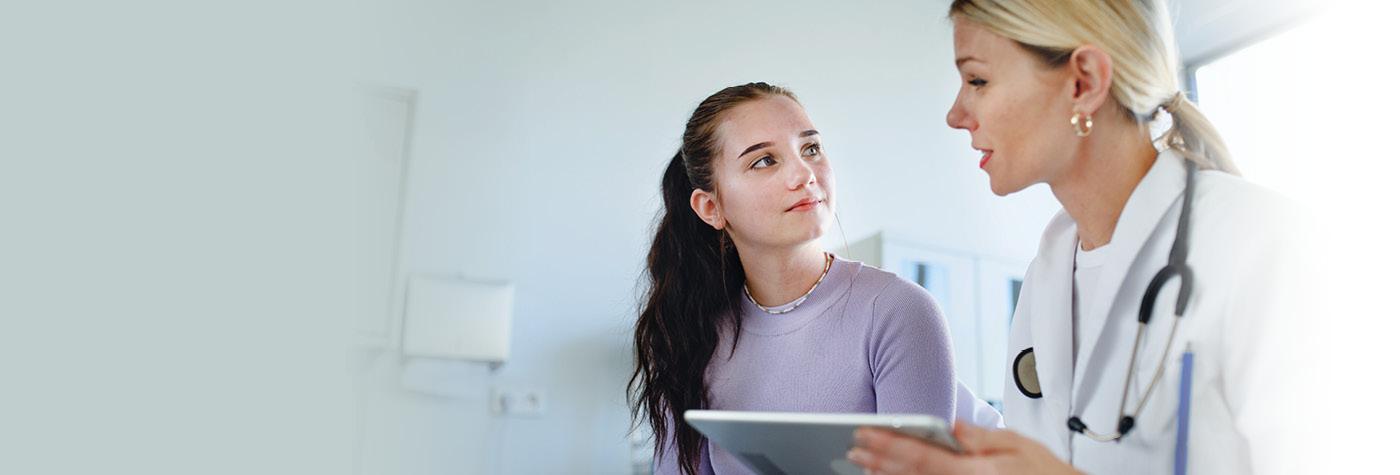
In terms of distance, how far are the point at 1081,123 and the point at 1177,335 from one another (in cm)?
24

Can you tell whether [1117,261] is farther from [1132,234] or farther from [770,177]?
[770,177]

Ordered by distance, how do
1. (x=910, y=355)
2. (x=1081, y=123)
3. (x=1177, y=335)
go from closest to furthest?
(x=1177, y=335) < (x=1081, y=123) < (x=910, y=355)

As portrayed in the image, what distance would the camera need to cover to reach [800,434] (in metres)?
0.85

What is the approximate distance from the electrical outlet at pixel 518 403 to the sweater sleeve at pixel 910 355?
1.64m

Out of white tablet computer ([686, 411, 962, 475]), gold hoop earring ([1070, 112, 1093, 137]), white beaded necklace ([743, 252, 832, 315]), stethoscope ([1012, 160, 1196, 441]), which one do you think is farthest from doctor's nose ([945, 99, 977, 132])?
white beaded necklace ([743, 252, 832, 315])

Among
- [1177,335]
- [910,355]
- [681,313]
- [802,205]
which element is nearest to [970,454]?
[1177,335]

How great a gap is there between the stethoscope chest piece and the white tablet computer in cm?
25

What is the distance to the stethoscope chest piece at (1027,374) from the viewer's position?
3.58 feet

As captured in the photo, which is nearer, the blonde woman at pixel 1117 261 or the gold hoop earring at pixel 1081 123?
the blonde woman at pixel 1117 261

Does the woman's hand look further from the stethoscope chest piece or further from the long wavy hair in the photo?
the long wavy hair

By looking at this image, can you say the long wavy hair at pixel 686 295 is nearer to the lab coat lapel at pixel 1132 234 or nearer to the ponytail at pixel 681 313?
the ponytail at pixel 681 313

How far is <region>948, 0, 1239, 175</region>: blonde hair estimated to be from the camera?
1016 millimetres

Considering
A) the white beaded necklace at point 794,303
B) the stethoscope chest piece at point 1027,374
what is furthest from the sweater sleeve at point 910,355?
the stethoscope chest piece at point 1027,374

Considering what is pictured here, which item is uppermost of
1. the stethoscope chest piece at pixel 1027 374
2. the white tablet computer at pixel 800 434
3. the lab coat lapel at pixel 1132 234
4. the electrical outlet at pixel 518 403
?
the lab coat lapel at pixel 1132 234
